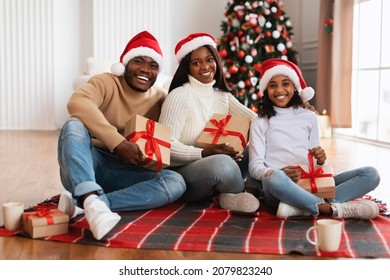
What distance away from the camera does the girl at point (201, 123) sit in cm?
245

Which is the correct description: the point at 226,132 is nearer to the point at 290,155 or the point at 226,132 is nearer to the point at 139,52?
the point at 290,155

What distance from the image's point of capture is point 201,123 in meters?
2.64

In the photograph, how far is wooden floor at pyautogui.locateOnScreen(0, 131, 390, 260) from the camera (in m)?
1.81

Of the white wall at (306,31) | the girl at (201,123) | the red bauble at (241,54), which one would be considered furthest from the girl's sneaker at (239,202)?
the white wall at (306,31)

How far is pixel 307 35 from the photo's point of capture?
6738 millimetres

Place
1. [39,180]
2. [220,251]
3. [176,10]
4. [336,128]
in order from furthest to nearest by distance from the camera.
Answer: [176,10]
[336,128]
[39,180]
[220,251]

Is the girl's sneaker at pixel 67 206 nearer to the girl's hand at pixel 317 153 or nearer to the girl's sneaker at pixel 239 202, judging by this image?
the girl's sneaker at pixel 239 202

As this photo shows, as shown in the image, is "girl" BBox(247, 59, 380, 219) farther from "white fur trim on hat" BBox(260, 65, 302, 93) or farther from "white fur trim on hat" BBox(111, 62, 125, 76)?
"white fur trim on hat" BBox(111, 62, 125, 76)

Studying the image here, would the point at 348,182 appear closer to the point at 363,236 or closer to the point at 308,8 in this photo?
the point at 363,236

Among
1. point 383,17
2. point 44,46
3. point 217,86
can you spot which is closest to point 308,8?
point 383,17

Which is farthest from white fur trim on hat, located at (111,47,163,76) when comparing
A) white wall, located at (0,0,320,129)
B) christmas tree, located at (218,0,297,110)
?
white wall, located at (0,0,320,129)

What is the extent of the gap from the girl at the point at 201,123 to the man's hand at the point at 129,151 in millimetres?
252

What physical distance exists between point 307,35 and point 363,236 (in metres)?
5.01

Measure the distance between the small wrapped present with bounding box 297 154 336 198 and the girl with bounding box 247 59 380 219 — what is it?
34 millimetres
